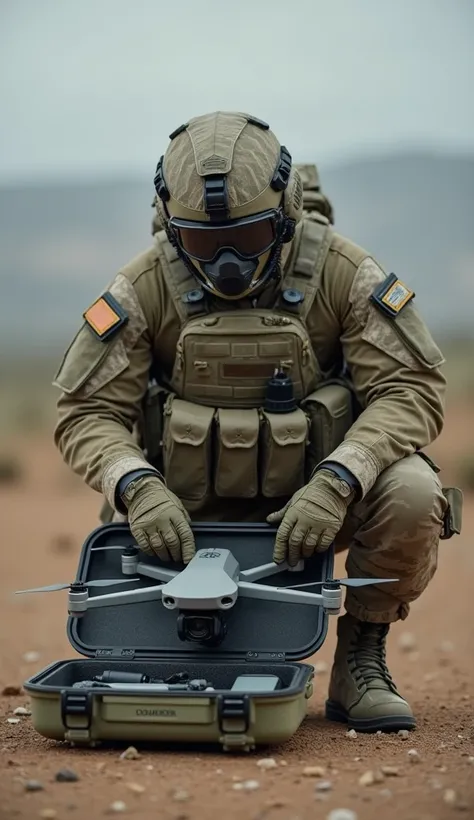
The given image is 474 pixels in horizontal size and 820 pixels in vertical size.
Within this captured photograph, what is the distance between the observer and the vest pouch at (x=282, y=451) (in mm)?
4469

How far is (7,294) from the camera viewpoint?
37094mm

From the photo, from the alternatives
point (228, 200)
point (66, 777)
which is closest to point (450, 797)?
point (66, 777)

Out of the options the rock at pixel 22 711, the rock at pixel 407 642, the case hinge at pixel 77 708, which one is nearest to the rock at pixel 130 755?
the case hinge at pixel 77 708

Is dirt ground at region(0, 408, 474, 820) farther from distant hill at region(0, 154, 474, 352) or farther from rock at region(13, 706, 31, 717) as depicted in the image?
distant hill at region(0, 154, 474, 352)

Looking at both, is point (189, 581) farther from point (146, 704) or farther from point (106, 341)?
point (106, 341)

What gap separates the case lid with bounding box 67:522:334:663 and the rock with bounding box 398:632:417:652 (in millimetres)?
2678

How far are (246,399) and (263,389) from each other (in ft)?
0.25

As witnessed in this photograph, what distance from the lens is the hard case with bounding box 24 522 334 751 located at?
351cm

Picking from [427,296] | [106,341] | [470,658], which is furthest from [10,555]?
[427,296]

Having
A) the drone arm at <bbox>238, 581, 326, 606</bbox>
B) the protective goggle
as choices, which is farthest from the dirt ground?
the protective goggle

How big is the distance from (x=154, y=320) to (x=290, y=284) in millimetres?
535

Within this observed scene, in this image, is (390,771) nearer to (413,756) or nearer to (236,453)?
(413,756)

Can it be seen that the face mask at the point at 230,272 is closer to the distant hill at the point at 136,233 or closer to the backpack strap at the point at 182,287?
the backpack strap at the point at 182,287

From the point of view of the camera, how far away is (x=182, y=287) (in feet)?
15.1
